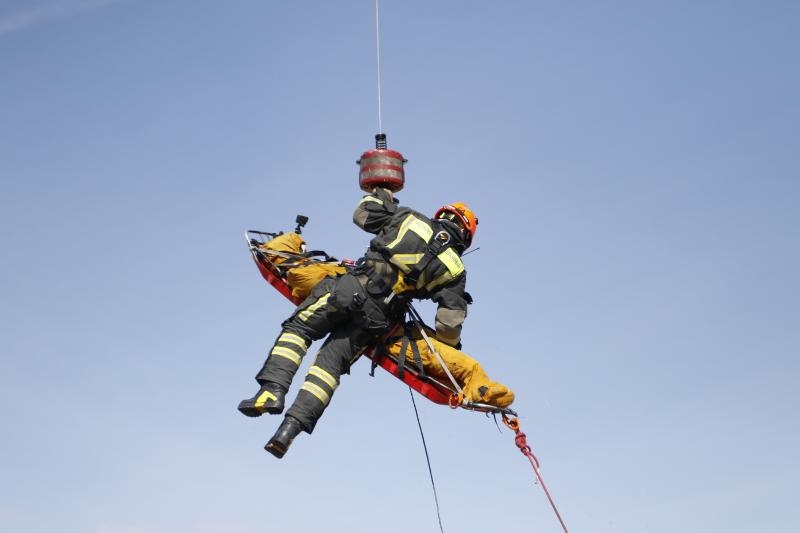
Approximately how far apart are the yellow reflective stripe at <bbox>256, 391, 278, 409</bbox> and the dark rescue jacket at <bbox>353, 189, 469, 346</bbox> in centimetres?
139

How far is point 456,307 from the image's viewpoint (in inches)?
413

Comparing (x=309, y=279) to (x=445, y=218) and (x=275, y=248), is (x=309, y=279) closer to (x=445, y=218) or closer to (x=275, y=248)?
(x=275, y=248)

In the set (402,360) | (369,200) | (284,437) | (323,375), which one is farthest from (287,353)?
(369,200)

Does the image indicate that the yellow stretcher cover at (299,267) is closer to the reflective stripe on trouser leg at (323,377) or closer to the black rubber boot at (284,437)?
the reflective stripe on trouser leg at (323,377)

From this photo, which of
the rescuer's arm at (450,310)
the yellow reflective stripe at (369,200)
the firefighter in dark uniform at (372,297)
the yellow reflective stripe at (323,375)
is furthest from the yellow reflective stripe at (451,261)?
the yellow reflective stripe at (323,375)

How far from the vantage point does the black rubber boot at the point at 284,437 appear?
Result: 31.5 feet

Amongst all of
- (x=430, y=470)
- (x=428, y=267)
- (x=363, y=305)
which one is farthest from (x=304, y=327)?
(x=430, y=470)

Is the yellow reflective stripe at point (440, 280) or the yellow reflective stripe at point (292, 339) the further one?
the yellow reflective stripe at point (440, 280)

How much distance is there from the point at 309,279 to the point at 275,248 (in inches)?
22.8

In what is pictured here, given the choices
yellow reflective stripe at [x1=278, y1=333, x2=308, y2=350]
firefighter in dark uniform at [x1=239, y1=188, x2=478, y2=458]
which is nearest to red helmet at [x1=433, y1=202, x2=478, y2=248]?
firefighter in dark uniform at [x1=239, y1=188, x2=478, y2=458]

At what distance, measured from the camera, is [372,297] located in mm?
10281

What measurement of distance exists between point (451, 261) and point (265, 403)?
2292 mm

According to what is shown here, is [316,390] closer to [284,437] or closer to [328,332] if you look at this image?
[284,437]

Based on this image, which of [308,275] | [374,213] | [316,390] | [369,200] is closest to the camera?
[316,390]
